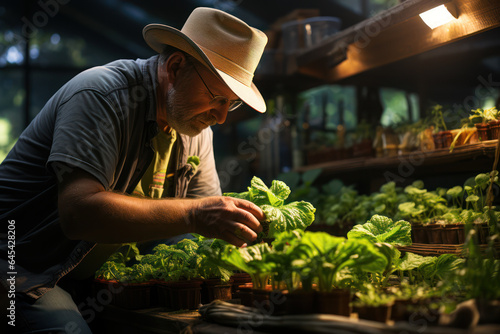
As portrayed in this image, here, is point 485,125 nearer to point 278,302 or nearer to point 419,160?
point 419,160

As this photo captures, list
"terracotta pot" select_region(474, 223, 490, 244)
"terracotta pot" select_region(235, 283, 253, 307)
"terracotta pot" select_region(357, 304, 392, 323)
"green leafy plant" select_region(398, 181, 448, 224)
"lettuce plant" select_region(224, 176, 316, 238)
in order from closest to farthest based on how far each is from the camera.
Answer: "terracotta pot" select_region(357, 304, 392, 323) < "terracotta pot" select_region(235, 283, 253, 307) < "lettuce plant" select_region(224, 176, 316, 238) < "terracotta pot" select_region(474, 223, 490, 244) < "green leafy plant" select_region(398, 181, 448, 224)

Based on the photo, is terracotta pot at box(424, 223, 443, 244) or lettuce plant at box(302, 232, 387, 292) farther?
terracotta pot at box(424, 223, 443, 244)

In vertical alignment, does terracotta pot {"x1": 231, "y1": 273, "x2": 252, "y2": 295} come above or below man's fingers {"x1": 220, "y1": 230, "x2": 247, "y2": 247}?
below

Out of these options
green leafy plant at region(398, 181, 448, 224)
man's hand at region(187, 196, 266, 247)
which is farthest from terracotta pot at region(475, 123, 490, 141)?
man's hand at region(187, 196, 266, 247)

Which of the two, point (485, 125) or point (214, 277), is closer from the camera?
point (214, 277)

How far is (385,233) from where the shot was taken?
1.67 metres

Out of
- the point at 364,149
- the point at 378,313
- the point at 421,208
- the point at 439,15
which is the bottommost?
the point at 378,313

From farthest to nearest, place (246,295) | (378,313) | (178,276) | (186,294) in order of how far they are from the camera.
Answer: (178,276), (186,294), (246,295), (378,313)

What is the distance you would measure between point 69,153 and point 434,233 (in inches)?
66.2

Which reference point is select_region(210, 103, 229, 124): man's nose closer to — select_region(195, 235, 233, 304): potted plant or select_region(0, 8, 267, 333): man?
select_region(0, 8, 267, 333): man

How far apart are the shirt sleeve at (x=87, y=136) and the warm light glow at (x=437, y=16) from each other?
159cm

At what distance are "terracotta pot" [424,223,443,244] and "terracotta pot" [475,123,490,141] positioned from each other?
1.56 feet

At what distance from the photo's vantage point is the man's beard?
76.0 inches

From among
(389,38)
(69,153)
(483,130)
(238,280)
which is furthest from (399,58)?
(69,153)
